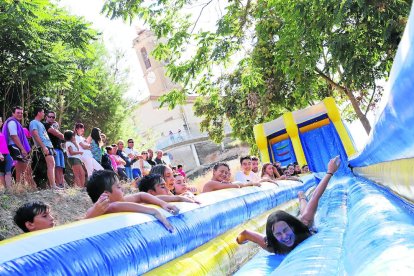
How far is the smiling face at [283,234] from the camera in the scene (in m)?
2.64

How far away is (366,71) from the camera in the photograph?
20.1ft

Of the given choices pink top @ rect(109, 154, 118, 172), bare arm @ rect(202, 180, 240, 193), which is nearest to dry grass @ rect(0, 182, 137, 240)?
pink top @ rect(109, 154, 118, 172)

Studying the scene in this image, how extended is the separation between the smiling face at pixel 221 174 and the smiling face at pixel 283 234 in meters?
2.08

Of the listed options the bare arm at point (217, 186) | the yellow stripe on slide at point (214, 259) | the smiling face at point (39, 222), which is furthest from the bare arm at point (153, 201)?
the bare arm at point (217, 186)

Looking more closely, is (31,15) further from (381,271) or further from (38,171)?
(381,271)

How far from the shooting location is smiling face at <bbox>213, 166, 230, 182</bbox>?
4723mm

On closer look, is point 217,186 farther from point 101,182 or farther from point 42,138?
point 42,138

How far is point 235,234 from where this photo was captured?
3480 millimetres

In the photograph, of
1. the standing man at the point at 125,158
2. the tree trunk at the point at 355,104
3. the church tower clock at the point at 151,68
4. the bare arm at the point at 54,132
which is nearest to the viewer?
the bare arm at the point at 54,132

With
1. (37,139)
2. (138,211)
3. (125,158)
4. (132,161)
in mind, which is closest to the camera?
(138,211)

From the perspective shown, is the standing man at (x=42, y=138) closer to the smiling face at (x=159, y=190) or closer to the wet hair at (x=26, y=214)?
the smiling face at (x=159, y=190)

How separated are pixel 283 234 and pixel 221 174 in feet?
6.95

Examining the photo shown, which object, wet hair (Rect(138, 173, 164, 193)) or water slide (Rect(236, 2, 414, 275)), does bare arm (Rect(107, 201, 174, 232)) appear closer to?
water slide (Rect(236, 2, 414, 275))

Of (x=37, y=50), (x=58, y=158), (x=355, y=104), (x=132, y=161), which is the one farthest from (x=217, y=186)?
(x=355, y=104)
